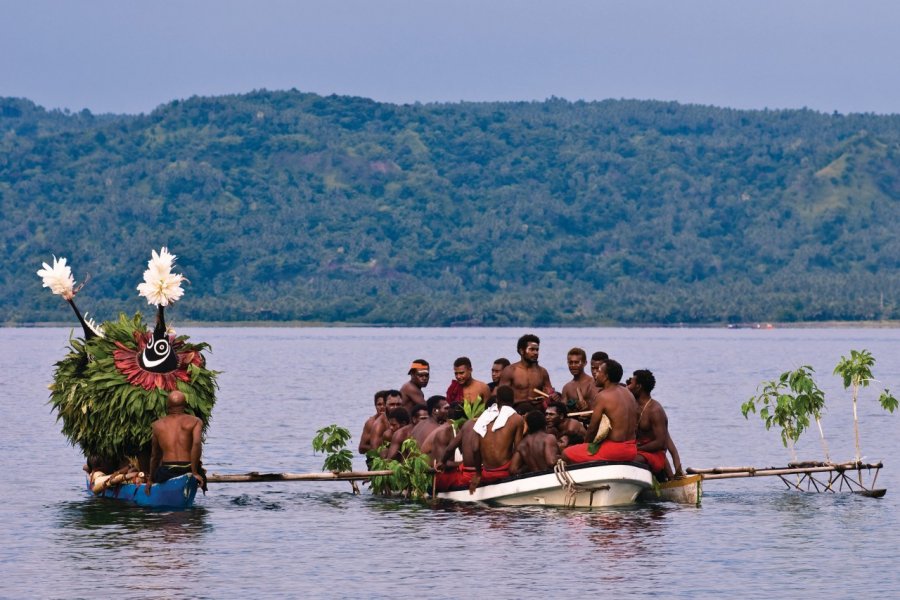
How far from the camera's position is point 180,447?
26516 mm

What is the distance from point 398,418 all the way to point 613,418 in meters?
4.78

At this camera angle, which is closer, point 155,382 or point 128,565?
point 128,565

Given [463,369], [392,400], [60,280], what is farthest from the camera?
[392,400]

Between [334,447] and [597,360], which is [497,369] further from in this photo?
[334,447]

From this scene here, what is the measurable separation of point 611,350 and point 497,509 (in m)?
113

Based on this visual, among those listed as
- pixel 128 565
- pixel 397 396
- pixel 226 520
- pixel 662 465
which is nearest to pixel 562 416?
pixel 662 465

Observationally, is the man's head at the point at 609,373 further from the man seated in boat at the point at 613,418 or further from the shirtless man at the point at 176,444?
the shirtless man at the point at 176,444

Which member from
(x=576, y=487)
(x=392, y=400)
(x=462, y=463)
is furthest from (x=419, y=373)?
(x=576, y=487)

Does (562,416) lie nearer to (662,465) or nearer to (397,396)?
(662,465)

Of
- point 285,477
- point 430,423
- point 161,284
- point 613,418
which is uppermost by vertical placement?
point 161,284

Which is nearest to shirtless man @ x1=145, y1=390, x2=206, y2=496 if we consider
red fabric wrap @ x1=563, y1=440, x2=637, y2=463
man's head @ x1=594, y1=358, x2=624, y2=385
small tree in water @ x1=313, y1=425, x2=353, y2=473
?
small tree in water @ x1=313, y1=425, x2=353, y2=473

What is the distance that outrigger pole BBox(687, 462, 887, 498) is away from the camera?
2952cm

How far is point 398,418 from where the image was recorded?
29.8m

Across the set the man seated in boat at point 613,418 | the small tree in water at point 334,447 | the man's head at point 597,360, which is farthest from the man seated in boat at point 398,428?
the man seated in boat at point 613,418
